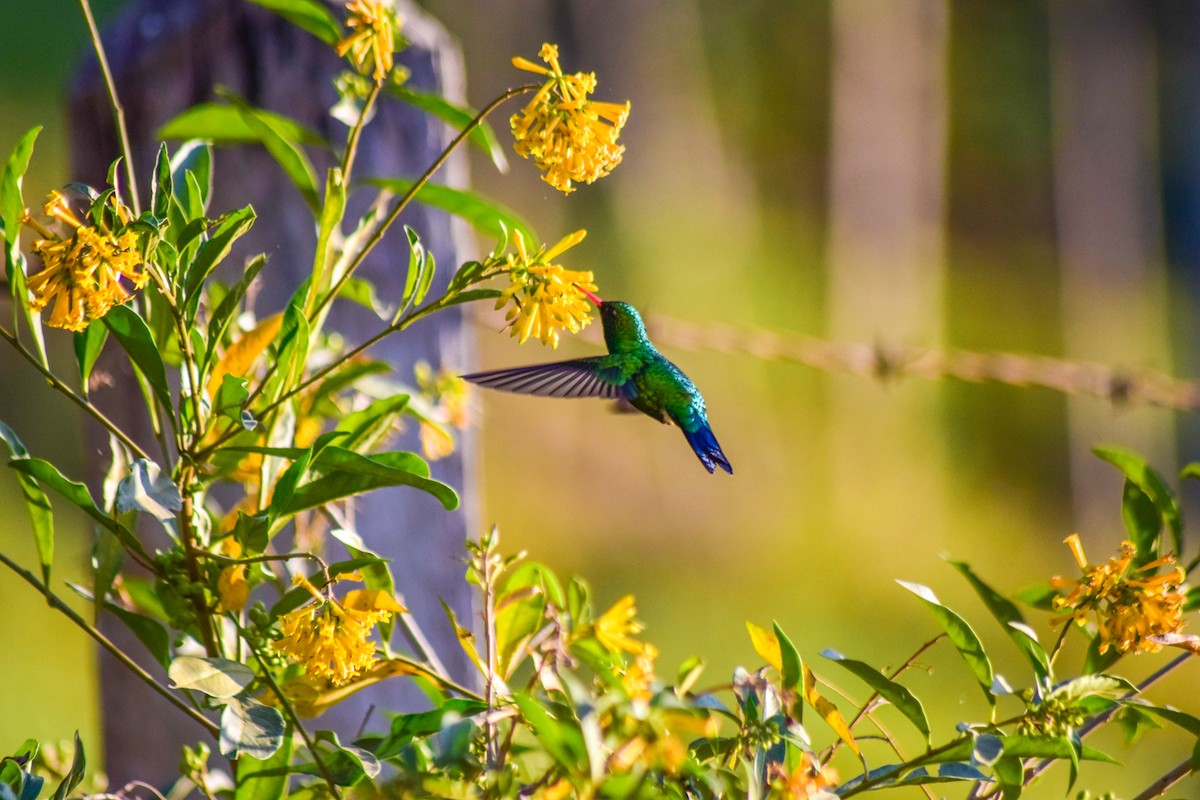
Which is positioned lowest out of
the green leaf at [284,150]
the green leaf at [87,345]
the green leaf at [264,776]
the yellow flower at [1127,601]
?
the green leaf at [264,776]

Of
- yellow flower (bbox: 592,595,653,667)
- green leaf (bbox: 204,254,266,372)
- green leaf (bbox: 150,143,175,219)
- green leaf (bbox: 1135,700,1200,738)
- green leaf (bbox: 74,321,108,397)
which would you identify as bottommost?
green leaf (bbox: 1135,700,1200,738)

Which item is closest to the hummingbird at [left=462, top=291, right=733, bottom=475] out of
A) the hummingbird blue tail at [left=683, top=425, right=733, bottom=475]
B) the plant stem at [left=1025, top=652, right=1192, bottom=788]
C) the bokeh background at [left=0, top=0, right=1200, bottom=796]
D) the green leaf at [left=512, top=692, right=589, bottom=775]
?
the hummingbird blue tail at [left=683, top=425, right=733, bottom=475]

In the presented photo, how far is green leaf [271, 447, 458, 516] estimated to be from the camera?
2.05ft

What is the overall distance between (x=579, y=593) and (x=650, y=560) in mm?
5541

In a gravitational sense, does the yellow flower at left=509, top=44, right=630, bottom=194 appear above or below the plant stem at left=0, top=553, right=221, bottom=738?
above

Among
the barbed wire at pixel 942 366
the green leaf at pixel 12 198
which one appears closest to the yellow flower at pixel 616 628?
the green leaf at pixel 12 198

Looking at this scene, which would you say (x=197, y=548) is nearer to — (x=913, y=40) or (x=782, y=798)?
(x=782, y=798)

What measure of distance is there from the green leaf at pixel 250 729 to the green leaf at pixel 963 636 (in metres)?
0.36

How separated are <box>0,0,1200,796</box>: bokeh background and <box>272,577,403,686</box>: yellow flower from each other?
4.08m

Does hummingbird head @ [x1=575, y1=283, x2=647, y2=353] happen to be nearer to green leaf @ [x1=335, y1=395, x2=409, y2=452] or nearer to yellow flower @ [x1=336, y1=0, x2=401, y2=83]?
green leaf @ [x1=335, y1=395, x2=409, y2=452]

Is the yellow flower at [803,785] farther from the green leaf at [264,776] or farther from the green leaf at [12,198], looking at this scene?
the green leaf at [12,198]

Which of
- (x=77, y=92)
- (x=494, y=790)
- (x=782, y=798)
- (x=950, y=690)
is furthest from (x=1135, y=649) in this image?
(x=950, y=690)

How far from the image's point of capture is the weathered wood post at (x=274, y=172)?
117 cm

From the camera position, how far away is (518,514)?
6160mm
